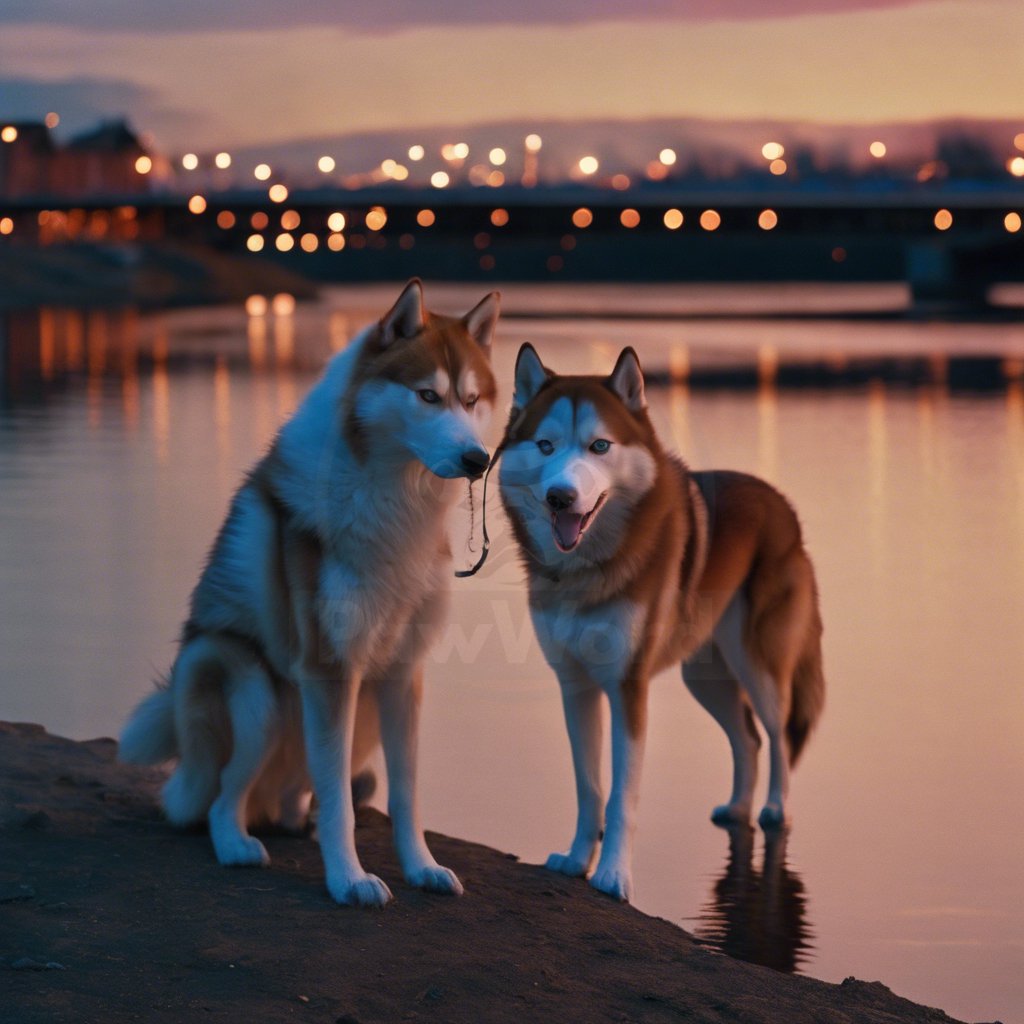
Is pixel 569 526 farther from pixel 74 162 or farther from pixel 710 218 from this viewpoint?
pixel 74 162

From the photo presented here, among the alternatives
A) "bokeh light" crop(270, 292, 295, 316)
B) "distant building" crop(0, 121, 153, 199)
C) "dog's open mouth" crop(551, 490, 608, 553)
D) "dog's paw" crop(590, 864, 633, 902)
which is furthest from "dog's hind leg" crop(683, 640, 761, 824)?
"distant building" crop(0, 121, 153, 199)

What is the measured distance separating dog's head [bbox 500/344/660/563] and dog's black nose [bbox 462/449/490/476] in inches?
17.9

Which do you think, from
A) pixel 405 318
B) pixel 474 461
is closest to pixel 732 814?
pixel 474 461

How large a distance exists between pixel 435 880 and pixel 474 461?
4.26 ft

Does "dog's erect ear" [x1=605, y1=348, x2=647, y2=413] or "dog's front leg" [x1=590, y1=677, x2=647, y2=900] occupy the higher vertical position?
"dog's erect ear" [x1=605, y1=348, x2=647, y2=413]

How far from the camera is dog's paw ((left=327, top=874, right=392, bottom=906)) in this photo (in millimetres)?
4422

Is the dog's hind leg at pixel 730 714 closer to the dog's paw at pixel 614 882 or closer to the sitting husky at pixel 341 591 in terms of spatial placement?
the dog's paw at pixel 614 882

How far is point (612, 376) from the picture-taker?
4891 millimetres

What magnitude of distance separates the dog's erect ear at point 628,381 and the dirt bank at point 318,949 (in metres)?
1.53

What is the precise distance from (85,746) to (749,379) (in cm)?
2271

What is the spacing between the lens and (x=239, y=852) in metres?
4.73

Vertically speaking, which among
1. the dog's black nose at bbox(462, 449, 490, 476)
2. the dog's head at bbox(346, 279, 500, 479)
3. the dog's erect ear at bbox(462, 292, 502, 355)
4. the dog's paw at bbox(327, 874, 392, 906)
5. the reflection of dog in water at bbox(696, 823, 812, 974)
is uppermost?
the dog's erect ear at bbox(462, 292, 502, 355)

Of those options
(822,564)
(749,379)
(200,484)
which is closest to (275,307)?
(749,379)

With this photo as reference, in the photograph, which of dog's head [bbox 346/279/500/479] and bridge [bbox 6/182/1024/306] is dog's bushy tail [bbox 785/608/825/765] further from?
bridge [bbox 6/182/1024/306]
